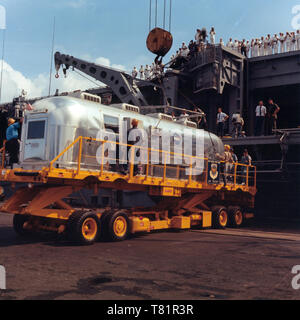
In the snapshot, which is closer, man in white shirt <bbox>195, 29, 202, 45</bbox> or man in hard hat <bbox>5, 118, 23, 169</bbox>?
man in hard hat <bbox>5, 118, 23, 169</bbox>

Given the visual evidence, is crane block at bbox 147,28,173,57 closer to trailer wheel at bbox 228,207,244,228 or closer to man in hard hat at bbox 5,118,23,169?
trailer wheel at bbox 228,207,244,228

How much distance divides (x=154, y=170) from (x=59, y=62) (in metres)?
14.7

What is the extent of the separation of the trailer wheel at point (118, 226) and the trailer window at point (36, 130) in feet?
11.1

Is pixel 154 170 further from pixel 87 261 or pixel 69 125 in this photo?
pixel 87 261

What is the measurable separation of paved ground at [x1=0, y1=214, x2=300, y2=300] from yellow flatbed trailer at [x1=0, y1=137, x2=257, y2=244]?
549 mm

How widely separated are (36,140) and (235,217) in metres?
9.99

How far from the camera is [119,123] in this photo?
1347 cm

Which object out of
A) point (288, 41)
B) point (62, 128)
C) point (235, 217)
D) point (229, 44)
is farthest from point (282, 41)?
point (62, 128)

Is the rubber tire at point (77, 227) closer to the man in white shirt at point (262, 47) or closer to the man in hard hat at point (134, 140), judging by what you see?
the man in hard hat at point (134, 140)

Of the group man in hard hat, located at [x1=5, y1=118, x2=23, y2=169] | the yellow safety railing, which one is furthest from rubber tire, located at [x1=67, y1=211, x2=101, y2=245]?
man in hard hat, located at [x1=5, y1=118, x2=23, y2=169]

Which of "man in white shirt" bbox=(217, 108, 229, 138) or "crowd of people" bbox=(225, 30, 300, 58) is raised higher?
"crowd of people" bbox=(225, 30, 300, 58)

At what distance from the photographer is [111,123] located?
1320cm

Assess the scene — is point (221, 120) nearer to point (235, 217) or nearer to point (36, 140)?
point (235, 217)

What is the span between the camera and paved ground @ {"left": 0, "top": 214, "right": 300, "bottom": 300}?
21.3 ft
